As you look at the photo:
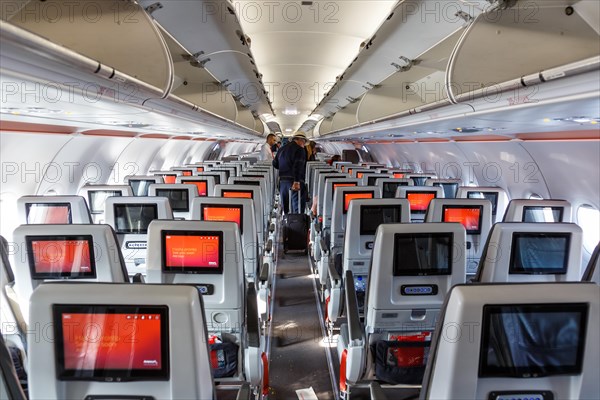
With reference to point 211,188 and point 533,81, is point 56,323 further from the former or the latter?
point 211,188

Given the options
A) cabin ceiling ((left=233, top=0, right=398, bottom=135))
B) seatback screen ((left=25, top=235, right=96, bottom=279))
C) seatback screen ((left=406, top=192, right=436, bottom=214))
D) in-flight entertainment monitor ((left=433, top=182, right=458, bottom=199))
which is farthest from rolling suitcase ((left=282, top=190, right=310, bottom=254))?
seatback screen ((left=25, top=235, right=96, bottom=279))

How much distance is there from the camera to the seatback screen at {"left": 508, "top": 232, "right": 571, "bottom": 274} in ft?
11.8

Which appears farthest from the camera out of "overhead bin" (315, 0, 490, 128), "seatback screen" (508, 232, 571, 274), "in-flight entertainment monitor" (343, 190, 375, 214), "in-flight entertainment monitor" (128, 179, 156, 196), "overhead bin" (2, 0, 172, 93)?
"in-flight entertainment monitor" (128, 179, 156, 196)

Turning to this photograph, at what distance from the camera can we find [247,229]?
502cm

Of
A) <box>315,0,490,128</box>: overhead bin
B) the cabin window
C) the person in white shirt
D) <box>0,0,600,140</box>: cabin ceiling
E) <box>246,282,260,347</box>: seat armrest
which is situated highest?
<box>315,0,490,128</box>: overhead bin

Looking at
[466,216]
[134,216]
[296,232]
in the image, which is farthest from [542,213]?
[296,232]

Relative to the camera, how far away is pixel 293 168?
11094mm

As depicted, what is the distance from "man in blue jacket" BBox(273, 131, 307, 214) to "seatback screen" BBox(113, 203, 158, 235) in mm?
5856

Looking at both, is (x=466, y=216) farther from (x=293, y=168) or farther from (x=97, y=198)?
(x=293, y=168)

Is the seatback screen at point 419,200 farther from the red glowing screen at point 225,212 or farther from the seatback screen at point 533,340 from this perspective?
the seatback screen at point 533,340

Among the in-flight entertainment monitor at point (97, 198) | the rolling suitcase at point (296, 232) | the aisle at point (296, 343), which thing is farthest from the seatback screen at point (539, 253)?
the rolling suitcase at point (296, 232)

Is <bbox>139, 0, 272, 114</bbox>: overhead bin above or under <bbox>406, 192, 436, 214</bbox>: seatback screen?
above

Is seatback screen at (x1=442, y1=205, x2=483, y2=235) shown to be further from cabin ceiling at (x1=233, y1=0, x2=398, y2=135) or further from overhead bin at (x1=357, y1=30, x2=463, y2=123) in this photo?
cabin ceiling at (x1=233, y1=0, x2=398, y2=135)

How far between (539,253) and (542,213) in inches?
80.3
